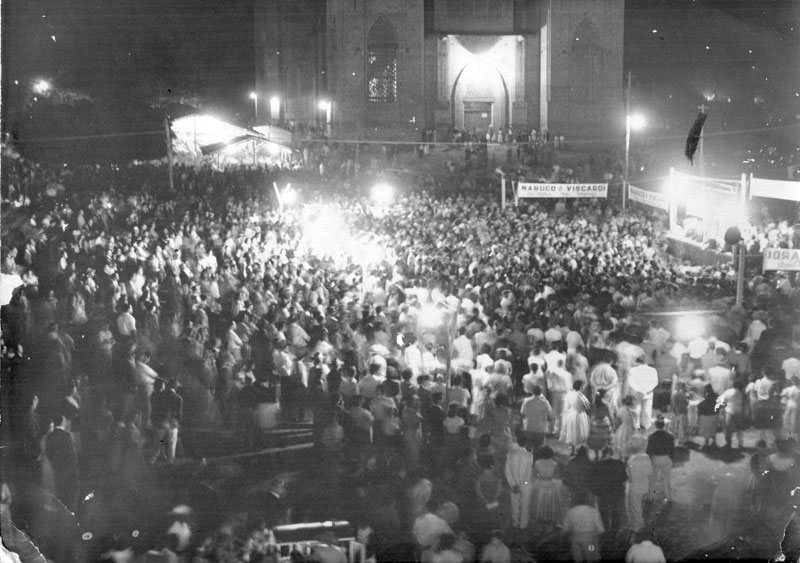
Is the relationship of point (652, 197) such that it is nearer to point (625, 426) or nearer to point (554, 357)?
point (554, 357)

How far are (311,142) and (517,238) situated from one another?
15502 millimetres

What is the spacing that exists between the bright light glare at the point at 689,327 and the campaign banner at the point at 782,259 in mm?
1950

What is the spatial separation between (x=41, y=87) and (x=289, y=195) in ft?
22.4

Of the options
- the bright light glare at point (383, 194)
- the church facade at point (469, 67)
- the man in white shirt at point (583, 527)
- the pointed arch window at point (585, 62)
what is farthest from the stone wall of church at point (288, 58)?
the man in white shirt at point (583, 527)

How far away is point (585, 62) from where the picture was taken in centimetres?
3562

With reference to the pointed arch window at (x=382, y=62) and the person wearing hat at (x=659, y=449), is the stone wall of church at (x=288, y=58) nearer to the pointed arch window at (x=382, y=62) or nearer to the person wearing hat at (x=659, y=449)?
the pointed arch window at (x=382, y=62)

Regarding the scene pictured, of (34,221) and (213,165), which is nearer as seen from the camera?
(34,221)

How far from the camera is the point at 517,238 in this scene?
18.5 meters

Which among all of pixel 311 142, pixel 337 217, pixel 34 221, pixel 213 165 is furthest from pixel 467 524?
pixel 311 142

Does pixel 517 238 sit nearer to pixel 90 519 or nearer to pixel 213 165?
pixel 213 165

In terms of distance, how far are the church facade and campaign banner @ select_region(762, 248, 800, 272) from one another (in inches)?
972

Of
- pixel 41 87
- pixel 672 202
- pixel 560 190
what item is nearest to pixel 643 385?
pixel 672 202

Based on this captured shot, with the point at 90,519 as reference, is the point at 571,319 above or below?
above

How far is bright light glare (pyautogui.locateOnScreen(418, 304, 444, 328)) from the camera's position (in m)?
11.6
